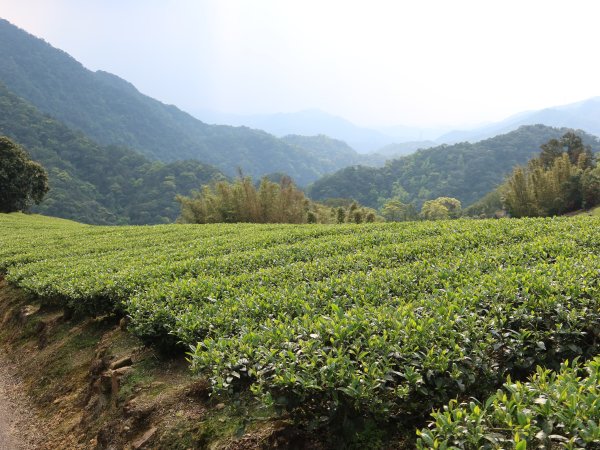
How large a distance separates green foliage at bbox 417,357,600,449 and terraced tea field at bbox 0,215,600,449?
20 millimetres

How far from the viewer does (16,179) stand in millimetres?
36438

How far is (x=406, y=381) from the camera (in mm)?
2904

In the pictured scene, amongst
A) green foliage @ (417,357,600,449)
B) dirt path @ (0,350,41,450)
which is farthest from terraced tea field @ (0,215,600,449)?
dirt path @ (0,350,41,450)

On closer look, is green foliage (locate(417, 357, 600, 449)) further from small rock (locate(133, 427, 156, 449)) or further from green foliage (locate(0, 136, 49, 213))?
green foliage (locate(0, 136, 49, 213))

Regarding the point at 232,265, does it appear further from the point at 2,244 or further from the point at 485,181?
the point at 485,181

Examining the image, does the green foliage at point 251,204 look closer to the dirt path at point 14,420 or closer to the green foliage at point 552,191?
the green foliage at point 552,191

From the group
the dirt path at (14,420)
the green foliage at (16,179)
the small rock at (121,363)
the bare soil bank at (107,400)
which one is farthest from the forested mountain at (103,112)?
the small rock at (121,363)

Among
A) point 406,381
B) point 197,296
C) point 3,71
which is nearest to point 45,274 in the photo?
point 197,296

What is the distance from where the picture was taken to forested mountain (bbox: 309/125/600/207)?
105m

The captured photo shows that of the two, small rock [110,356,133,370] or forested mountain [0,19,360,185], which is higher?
forested mountain [0,19,360,185]

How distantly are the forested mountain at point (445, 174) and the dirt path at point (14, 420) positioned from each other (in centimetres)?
10257

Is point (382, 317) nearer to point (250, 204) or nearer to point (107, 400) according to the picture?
point (107, 400)

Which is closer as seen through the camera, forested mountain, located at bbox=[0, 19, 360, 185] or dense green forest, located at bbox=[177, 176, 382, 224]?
dense green forest, located at bbox=[177, 176, 382, 224]

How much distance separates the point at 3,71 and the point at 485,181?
16284 centimetres
